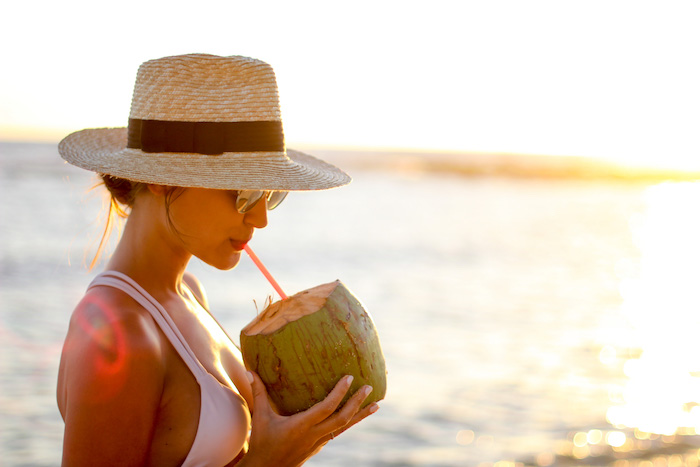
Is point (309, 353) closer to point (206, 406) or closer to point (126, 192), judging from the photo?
point (206, 406)

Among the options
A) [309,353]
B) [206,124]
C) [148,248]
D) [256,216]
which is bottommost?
[309,353]

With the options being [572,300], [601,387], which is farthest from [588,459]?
[572,300]

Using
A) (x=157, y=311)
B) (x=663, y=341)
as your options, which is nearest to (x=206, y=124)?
(x=157, y=311)

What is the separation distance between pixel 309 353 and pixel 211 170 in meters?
0.45

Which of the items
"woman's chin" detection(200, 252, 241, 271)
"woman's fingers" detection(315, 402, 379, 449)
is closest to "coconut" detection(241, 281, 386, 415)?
"woman's fingers" detection(315, 402, 379, 449)

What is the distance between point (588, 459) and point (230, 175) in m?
3.74

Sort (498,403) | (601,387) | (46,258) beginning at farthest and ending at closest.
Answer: (46,258) < (601,387) < (498,403)

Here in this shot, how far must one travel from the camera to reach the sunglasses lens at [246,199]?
64.4 inches

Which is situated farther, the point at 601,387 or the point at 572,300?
the point at 572,300

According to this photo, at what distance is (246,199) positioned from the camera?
1644 millimetres

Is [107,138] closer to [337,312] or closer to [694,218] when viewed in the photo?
[337,312]

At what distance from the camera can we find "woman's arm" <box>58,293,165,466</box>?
1406 mm

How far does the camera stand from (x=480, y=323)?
7473 mm

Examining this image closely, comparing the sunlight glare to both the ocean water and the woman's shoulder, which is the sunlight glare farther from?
the woman's shoulder
